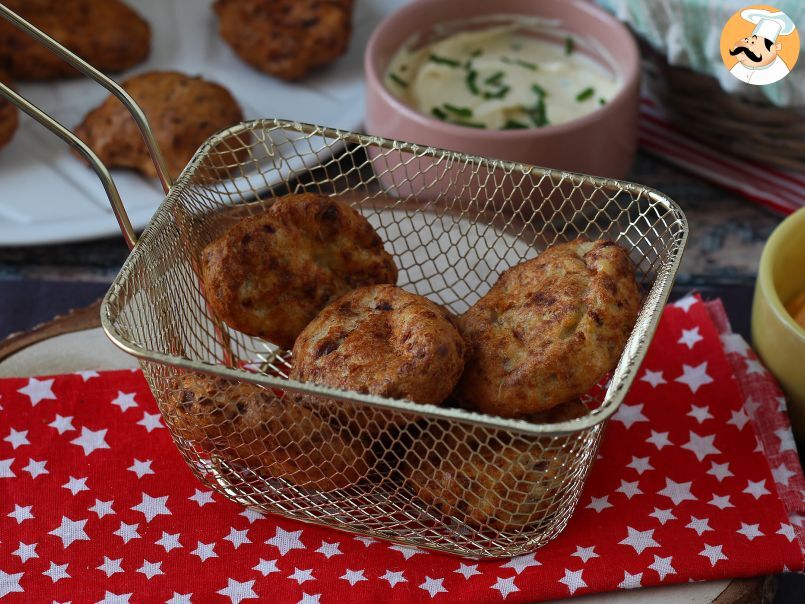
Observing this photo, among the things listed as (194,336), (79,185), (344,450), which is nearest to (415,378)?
(344,450)

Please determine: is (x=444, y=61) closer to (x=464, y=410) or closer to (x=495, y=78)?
(x=495, y=78)

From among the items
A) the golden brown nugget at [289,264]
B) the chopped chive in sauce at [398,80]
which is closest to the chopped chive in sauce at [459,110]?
the chopped chive in sauce at [398,80]

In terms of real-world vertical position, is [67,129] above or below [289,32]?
above

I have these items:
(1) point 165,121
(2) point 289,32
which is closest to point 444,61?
(2) point 289,32

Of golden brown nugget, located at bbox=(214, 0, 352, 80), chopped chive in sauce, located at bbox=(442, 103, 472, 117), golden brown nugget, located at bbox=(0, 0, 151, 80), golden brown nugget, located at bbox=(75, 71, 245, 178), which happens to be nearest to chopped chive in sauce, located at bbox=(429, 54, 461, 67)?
chopped chive in sauce, located at bbox=(442, 103, 472, 117)

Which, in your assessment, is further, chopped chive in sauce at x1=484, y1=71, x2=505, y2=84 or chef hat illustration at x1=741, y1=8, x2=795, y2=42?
chopped chive in sauce at x1=484, y1=71, x2=505, y2=84

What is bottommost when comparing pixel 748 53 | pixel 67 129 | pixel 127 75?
pixel 127 75

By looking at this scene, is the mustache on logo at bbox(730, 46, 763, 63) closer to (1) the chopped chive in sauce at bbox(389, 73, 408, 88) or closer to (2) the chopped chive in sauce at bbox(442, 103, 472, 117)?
(2) the chopped chive in sauce at bbox(442, 103, 472, 117)
